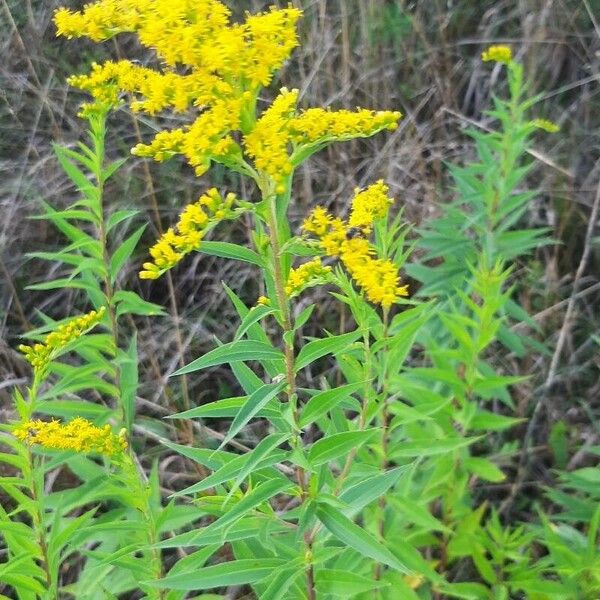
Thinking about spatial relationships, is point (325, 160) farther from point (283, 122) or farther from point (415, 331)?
point (283, 122)

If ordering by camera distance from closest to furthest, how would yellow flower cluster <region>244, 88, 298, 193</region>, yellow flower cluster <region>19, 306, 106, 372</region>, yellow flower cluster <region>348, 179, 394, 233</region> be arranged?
yellow flower cluster <region>244, 88, 298, 193</region>
yellow flower cluster <region>348, 179, 394, 233</region>
yellow flower cluster <region>19, 306, 106, 372</region>

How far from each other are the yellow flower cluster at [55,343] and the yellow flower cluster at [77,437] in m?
0.18

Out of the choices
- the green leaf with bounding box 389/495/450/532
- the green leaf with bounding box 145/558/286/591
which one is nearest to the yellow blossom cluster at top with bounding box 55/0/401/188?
the green leaf with bounding box 145/558/286/591

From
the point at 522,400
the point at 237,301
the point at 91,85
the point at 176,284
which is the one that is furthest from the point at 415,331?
the point at 176,284

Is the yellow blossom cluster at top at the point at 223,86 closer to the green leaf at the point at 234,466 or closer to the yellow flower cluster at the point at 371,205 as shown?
the yellow flower cluster at the point at 371,205

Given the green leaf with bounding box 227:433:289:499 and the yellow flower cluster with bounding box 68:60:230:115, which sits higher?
the yellow flower cluster with bounding box 68:60:230:115

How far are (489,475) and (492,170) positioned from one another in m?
1.11

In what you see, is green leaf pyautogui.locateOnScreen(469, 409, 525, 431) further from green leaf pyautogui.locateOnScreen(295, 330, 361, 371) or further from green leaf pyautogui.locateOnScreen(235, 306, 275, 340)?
green leaf pyautogui.locateOnScreen(235, 306, 275, 340)

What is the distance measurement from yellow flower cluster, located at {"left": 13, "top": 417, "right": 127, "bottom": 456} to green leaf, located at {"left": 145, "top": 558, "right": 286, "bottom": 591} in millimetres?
299

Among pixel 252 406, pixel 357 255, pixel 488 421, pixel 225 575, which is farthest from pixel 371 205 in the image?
pixel 488 421

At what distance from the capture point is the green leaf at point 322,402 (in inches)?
56.7

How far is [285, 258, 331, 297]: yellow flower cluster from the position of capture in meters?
1.41

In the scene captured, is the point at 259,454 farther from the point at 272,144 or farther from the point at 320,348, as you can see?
the point at 272,144

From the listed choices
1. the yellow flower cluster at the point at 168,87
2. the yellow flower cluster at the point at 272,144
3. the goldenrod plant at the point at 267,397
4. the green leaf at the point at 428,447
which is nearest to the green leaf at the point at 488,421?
the goldenrod plant at the point at 267,397
